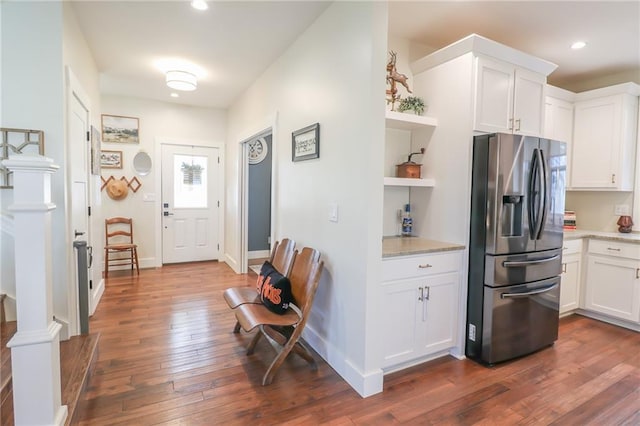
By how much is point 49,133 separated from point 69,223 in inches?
26.6

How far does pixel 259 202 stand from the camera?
6.22m

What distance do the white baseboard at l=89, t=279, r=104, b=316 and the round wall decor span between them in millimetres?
3056

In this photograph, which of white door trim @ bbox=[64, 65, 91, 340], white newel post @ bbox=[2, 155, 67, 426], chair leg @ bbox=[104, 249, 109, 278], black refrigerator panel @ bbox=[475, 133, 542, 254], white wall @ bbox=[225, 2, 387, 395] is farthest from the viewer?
chair leg @ bbox=[104, 249, 109, 278]

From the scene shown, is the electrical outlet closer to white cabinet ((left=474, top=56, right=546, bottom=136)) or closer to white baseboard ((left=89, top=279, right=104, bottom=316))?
white cabinet ((left=474, top=56, right=546, bottom=136))

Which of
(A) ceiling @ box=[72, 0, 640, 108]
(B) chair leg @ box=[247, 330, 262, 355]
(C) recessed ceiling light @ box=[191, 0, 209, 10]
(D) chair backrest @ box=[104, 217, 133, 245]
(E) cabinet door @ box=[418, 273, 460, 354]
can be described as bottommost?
(B) chair leg @ box=[247, 330, 262, 355]

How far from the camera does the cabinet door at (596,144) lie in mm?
3502

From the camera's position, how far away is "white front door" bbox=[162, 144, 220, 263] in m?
5.45

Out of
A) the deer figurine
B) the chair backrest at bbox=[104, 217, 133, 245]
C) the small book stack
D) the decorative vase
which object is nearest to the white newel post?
the deer figurine

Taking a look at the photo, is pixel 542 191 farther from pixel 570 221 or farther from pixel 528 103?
pixel 570 221

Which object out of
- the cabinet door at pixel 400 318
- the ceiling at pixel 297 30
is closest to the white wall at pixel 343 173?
the cabinet door at pixel 400 318

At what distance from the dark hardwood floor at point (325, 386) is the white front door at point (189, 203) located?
8.31ft

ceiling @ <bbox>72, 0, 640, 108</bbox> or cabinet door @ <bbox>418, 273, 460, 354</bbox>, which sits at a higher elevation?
ceiling @ <bbox>72, 0, 640, 108</bbox>

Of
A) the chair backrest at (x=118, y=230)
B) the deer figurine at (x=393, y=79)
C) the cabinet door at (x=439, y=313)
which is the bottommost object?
the cabinet door at (x=439, y=313)

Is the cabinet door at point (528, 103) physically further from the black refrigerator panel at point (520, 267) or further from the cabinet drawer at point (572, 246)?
the cabinet drawer at point (572, 246)
